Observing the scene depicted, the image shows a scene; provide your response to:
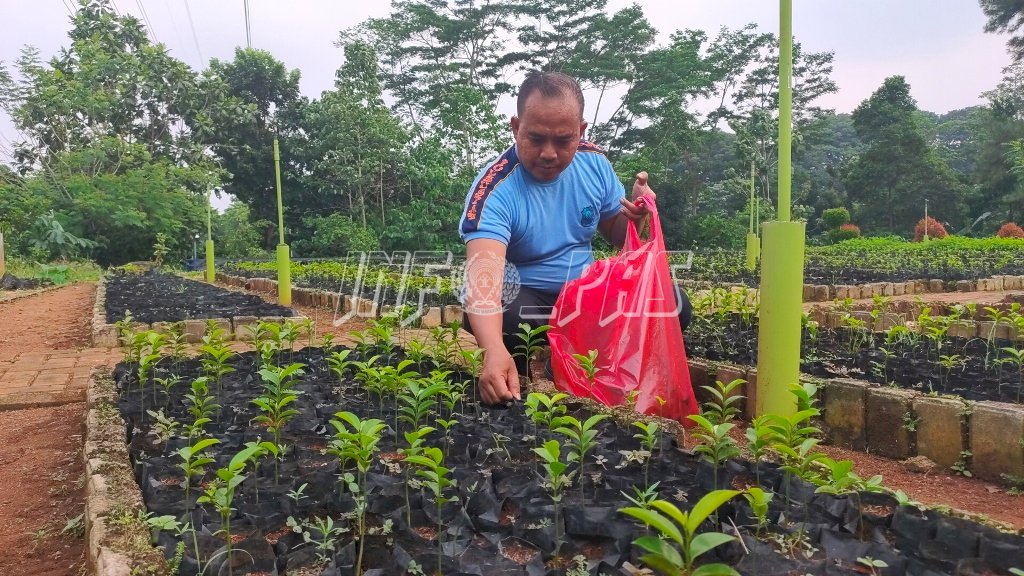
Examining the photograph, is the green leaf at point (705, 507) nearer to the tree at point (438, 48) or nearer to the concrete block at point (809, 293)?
the concrete block at point (809, 293)

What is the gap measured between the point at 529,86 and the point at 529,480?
5.46ft

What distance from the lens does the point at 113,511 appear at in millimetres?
1525

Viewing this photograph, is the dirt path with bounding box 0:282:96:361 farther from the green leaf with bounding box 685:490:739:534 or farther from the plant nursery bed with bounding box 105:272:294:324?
the green leaf with bounding box 685:490:739:534

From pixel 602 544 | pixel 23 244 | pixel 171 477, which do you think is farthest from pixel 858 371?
pixel 23 244

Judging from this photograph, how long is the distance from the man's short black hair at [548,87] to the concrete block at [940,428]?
166 cm

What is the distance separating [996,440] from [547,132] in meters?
1.86

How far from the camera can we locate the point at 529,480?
170 centimetres

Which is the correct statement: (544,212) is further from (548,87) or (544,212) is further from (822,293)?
(822,293)

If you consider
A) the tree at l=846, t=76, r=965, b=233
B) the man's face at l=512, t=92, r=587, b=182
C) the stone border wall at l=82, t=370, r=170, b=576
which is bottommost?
the stone border wall at l=82, t=370, r=170, b=576

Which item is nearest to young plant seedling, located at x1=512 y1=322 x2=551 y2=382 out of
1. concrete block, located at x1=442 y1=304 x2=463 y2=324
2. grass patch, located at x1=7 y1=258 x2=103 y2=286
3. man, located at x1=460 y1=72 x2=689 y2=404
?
man, located at x1=460 y1=72 x2=689 y2=404

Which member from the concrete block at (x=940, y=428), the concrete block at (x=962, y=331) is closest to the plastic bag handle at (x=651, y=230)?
the concrete block at (x=940, y=428)

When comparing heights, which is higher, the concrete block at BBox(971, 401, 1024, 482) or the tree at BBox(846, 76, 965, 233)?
the tree at BBox(846, 76, 965, 233)

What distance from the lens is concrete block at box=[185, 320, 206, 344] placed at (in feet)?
17.3

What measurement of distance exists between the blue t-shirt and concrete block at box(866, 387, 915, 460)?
139 cm
